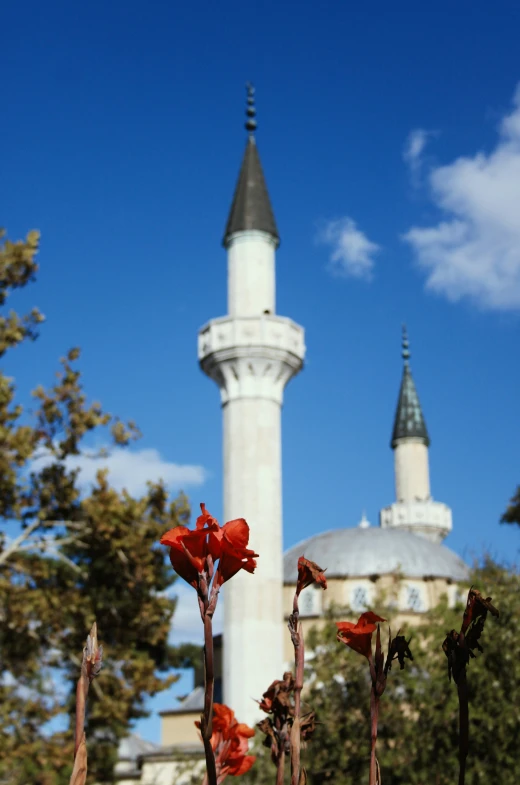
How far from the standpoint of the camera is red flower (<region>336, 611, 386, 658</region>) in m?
1.83

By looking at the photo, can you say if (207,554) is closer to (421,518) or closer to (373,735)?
(373,735)

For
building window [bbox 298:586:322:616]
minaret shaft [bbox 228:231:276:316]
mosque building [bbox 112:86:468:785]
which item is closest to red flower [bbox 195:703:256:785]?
mosque building [bbox 112:86:468:785]

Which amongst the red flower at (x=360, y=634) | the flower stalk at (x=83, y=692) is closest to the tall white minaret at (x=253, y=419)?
the red flower at (x=360, y=634)

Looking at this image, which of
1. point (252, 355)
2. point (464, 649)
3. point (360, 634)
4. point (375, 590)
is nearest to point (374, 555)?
point (375, 590)

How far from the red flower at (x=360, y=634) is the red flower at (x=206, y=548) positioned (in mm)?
334

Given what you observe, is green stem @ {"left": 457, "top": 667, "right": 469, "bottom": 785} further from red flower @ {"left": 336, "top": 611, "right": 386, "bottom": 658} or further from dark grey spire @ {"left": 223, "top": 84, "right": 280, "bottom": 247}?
dark grey spire @ {"left": 223, "top": 84, "right": 280, "bottom": 247}

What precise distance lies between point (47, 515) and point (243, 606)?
6.85 meters

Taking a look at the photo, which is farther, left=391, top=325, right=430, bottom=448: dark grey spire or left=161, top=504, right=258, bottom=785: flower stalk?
left=391, top=325, right=430, bottom=448: dark grey spire

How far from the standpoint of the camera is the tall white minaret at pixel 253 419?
24.7 meters

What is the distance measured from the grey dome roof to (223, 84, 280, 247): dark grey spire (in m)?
14.3

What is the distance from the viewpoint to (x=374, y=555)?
127 feet

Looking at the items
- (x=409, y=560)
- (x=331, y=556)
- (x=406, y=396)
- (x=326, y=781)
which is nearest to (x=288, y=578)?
(x=331, y=556)

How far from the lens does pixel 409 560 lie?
39.0 meters

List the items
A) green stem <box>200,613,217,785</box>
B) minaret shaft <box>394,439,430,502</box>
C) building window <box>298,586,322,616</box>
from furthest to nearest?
minaret shaft <box>394,439,430,502</box>, building window <box>298,586,322,616</box>, green stem <box>200,613,217,785</box>
